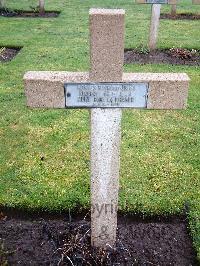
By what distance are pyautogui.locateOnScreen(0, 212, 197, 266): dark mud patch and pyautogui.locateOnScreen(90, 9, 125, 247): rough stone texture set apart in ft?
0.54

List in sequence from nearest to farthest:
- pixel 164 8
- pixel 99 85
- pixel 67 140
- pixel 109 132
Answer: pixel 99 85
pixel 109 132
pixel 67 140
pixel 164 8

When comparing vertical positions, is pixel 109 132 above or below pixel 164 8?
above

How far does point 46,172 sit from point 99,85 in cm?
218

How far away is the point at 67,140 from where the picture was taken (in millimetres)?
5406

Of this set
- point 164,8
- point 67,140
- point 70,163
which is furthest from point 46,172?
point 164,8

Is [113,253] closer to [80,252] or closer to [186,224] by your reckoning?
[80,252]

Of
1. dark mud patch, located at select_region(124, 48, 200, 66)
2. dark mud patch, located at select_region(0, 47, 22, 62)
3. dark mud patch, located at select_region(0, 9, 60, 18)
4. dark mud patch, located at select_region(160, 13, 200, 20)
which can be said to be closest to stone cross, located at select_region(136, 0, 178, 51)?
dark mud patch, located at select_region(124, 48, 200, 66)

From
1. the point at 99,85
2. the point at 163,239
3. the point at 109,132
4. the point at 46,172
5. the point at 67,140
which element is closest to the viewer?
the point at 99,85

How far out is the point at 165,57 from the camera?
8672mm

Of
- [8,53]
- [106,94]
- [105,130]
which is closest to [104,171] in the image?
[105,130]

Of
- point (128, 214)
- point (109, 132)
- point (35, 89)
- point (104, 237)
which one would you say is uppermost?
point (35, 89)

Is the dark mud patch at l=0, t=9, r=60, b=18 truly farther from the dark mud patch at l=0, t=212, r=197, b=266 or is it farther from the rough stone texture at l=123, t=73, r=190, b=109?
the rough stone texture at l=123, t=73, r=190, b=109

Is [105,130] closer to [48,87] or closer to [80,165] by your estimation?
[48,87]

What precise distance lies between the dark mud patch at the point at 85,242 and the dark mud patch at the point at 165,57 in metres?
4.91
